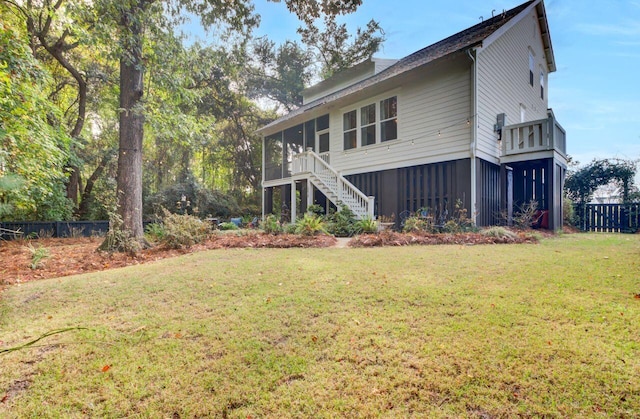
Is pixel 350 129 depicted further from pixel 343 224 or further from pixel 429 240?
pixel 429 240

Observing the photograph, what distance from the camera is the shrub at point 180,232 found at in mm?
7125

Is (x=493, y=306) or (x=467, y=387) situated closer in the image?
(x=467, y=387)

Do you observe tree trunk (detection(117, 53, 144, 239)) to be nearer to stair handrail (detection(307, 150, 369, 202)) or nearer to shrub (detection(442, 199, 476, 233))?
stair handrail (detection(307, 150, 369, 202))

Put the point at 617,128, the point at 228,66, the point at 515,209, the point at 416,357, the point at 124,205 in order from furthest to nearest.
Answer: the point at 617,128 → the point at 515,209 → the point at 228,66 → the point at 124,205 → the point at 416,357

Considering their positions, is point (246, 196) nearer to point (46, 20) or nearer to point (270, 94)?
point (270, 94)

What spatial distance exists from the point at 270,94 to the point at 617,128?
19214mm

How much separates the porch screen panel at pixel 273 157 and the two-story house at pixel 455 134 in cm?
316

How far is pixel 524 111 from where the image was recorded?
1228 cm

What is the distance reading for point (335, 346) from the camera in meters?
2.31

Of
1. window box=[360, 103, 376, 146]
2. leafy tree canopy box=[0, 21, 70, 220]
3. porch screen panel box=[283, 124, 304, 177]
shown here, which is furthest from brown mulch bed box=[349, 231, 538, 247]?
porch screen panel box=[283, 124, 304, 177]

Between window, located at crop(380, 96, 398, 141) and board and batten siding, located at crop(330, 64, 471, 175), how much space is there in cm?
20

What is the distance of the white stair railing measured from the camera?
1022 cm

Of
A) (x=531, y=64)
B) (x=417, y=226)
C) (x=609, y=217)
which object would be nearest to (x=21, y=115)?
(x=417, y=226)

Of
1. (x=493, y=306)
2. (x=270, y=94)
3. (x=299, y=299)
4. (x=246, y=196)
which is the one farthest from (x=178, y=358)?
(x=270, y=94)
